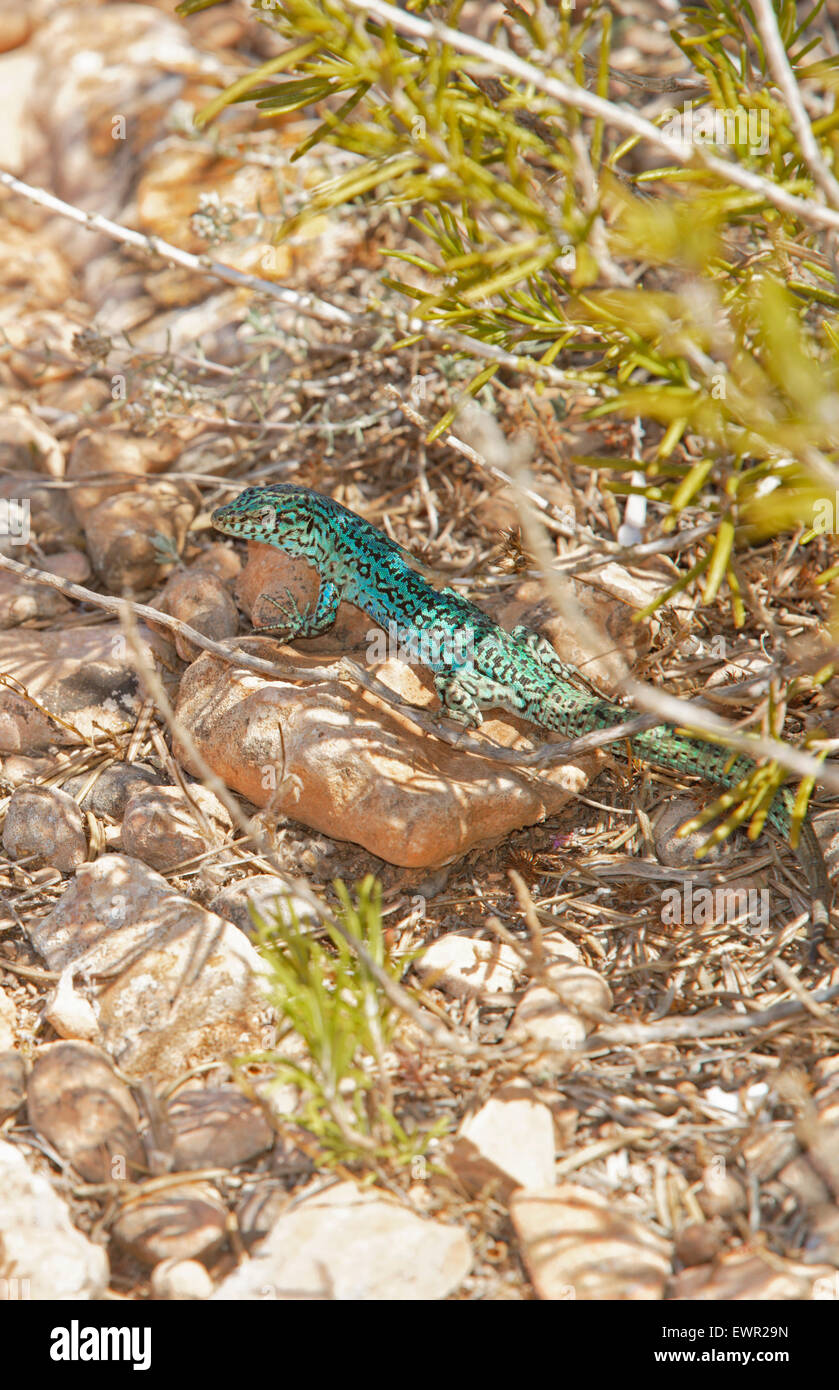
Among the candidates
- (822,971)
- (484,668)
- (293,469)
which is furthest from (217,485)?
(822,971)

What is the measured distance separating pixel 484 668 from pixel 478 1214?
252 centimetres

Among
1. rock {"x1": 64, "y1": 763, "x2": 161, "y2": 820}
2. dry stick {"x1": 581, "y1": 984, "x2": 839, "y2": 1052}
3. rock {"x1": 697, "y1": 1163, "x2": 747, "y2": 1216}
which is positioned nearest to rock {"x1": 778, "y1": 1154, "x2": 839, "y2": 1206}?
rock {"x1": 697, "y1": 1163, "x2": 747, "y2": 1216}

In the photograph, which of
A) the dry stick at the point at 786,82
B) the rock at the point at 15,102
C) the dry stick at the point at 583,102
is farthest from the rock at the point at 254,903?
the rock at the point at 15,102

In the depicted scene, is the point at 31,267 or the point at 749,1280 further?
the point at 31,267

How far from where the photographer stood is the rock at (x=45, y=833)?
186 inches

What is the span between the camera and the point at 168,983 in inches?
157

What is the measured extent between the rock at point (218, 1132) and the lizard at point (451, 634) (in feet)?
6.97

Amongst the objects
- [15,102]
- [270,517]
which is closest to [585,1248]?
[270,517]

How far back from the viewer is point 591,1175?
353cm

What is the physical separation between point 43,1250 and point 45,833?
187 cm

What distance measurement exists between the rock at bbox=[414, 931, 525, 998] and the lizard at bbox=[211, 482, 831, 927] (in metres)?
1.20

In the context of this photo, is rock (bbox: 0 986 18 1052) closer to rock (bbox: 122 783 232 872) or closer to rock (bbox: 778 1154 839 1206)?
rock (bbox: 122 783 232 872)

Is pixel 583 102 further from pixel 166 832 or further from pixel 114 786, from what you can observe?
pixel 114 786
